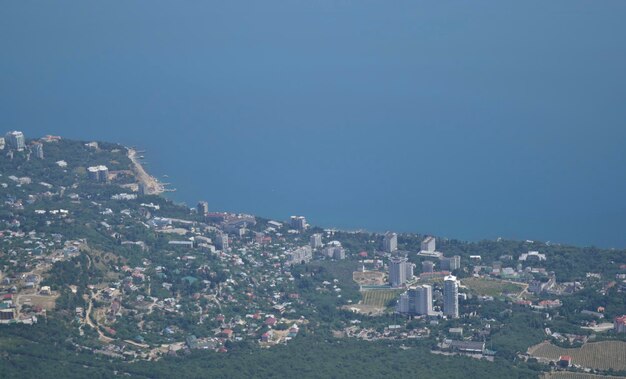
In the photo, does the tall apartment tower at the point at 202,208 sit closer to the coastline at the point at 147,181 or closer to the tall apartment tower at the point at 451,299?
the coastline at the point at 147,181

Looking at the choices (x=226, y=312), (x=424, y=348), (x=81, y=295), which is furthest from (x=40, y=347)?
(x=424, y=348)

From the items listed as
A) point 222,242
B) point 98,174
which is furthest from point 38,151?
point 222,242

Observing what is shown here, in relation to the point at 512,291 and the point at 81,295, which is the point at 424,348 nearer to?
the point at 512,291

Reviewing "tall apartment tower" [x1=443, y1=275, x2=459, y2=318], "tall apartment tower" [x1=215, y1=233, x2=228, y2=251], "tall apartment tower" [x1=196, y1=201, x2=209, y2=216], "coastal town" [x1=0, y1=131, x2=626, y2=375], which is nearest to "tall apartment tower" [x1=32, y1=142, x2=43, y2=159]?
"coastal town" [x1=0, y1=131, x2=626, y2=375]

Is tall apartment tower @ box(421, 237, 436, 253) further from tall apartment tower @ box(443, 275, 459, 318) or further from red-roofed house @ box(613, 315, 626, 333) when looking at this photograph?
red-roofed house @ box(613, 315, 626, 333)

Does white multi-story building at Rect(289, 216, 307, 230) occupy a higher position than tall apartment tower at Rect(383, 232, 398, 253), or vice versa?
white multi-story building at Rect(289, 216, 307, 230)

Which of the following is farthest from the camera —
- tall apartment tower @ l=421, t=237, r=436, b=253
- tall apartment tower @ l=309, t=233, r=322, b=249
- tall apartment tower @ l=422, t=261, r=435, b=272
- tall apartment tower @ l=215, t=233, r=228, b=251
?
tall apartment tower @ l=309, t=233, r=322, b=249
